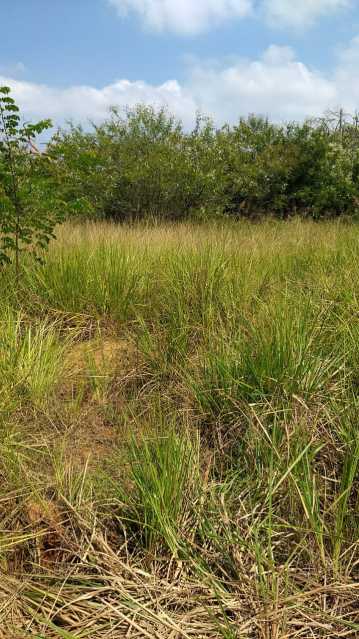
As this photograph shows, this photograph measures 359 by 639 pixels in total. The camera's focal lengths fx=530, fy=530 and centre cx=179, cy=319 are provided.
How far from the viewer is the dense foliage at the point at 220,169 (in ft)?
33.0

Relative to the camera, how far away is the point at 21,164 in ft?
14.1

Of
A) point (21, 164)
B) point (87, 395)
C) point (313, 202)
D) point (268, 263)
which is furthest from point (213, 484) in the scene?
point (313, 202)

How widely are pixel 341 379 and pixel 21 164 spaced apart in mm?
3153

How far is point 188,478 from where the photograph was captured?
6.37 ft

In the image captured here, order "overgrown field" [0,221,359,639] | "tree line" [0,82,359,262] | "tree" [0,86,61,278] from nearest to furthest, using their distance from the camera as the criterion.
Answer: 1. "overgrown field" [0,221,359,639]
2. "tree" [0,86,61,278]
3. "tree line" [0,82,359,262]

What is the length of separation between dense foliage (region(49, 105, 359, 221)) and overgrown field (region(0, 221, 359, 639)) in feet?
22.7

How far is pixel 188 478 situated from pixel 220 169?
9.11 m

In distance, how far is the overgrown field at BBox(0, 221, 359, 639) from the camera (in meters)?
1.58

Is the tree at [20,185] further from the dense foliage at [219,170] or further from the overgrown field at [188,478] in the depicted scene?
the dense foliage at [219,170]

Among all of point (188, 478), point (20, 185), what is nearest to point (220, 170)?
point (20, 185)

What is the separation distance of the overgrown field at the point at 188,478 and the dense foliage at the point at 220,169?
691cm

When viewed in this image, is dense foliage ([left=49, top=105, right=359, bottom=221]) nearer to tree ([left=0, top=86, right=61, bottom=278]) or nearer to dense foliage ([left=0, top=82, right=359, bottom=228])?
dense foliage ([left=0, top=82, right=359, bottom=228])

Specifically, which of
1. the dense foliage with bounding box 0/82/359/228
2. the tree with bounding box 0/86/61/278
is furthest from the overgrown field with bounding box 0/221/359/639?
the dense foliage with bounding box 0/82/359/228

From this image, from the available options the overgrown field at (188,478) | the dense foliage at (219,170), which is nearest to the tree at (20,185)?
the overgrown field at (188,478)
